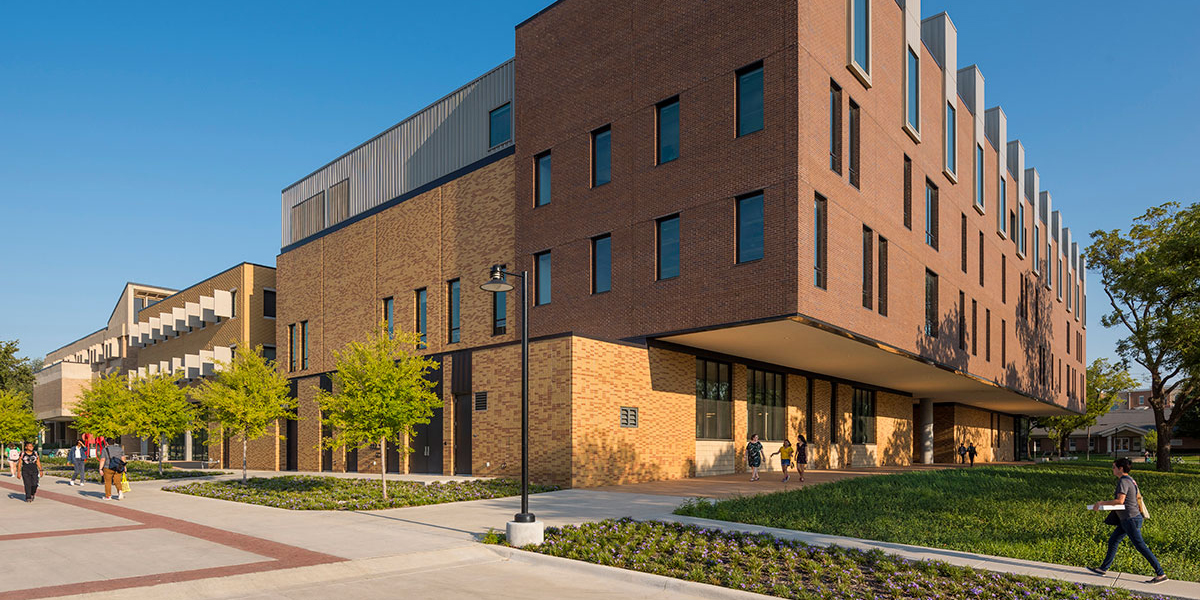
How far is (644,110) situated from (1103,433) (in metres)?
108

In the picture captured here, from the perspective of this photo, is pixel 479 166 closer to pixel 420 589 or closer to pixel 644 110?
pixel 644 110

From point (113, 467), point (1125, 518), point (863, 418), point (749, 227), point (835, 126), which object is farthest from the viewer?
point (863, 418)

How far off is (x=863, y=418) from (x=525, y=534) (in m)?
32.2

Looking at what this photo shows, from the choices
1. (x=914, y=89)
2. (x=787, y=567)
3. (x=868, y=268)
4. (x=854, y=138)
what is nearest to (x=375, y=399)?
(x=787, y=567)

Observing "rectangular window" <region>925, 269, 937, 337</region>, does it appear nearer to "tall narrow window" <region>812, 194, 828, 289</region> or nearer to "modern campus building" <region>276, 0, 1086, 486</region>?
"modern campus building" <region>276, 0, 1086, 486</region>

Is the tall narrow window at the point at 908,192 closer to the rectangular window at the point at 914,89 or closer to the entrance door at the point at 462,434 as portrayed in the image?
the rectangular window at the point at 914,89

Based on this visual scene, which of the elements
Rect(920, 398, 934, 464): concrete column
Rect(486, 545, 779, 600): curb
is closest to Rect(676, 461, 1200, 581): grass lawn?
Rect(486, 545, 779, 600): curb

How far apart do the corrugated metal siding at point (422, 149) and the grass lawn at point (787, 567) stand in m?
22.1

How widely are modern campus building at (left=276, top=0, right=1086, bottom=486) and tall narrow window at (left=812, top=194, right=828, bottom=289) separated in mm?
88

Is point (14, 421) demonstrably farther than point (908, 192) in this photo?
Yes

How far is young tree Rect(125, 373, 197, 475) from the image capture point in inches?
1416

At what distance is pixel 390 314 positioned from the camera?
124ft

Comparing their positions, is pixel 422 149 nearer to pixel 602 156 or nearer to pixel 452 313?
pixel 452 313

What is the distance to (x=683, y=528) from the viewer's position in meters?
14.4
